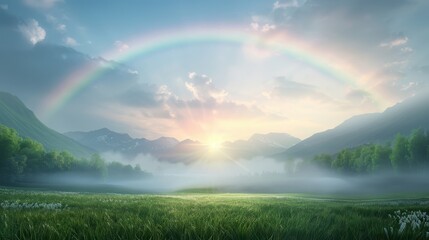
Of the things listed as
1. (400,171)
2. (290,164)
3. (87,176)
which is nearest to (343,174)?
(400,171)

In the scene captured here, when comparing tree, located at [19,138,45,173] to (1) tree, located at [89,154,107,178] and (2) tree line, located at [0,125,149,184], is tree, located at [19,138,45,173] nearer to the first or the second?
(2) tree line, located at [0,125,149,184]

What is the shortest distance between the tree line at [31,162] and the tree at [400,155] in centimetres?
10485

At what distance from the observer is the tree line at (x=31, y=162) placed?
78438mm

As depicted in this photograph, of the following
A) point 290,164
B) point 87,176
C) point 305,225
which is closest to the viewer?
point 305,225

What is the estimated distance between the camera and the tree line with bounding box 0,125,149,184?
257ft

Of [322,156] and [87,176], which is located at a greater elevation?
[322,156]

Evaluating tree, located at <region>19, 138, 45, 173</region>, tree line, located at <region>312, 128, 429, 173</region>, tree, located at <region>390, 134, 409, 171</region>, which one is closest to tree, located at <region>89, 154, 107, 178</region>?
tree, located at <region>19, 138, 45, 173</region>

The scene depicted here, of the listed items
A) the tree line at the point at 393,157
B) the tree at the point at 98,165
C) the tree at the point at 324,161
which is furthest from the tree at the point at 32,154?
the tree at the point at 324,161

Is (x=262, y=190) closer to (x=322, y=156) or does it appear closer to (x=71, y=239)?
(x=322, y=156)

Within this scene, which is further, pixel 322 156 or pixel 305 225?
pixel 322 156

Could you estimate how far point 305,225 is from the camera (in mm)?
3949

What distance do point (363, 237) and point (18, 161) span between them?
94.2 metres

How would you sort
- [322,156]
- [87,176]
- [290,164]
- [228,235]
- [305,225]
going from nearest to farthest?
1. [228,235]
2. [305,225]
3. [87,176]
4. [322,156]
5. [290,164]

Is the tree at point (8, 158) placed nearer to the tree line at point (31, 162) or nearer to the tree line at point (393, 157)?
the tree line at point (31, 162)
